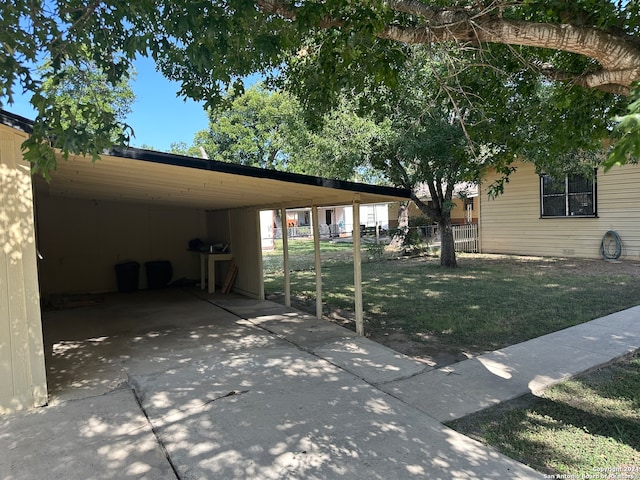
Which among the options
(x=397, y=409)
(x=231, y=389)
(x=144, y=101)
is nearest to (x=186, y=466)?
(x=231, y=389)

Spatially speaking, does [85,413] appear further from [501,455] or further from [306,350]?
[501,455]

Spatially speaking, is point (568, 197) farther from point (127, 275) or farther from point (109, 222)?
point (109, 222)

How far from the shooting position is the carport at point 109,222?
11.7ft

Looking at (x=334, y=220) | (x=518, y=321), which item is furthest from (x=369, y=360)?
(x=334, y=220)

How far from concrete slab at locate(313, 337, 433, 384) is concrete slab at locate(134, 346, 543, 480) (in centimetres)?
23

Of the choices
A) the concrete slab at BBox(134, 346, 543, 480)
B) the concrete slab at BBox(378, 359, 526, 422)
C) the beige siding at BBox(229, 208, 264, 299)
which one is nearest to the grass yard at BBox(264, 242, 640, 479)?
the concrete slab at BBox(378, 359, 526, 422)

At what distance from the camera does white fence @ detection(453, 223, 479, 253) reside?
1608cm

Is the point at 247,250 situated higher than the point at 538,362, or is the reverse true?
the point at 247,250

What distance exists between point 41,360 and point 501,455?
389cm

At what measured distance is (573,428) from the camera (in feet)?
10.3

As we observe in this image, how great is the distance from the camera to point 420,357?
15.9ft

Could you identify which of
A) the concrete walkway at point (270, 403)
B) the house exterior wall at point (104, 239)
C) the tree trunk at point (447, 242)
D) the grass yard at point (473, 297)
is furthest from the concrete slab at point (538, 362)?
the house exterior wall at point (104, 239)

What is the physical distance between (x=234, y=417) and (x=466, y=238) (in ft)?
47.3

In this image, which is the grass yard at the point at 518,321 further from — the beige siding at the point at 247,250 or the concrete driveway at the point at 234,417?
the beige siding at the point at 247,250
